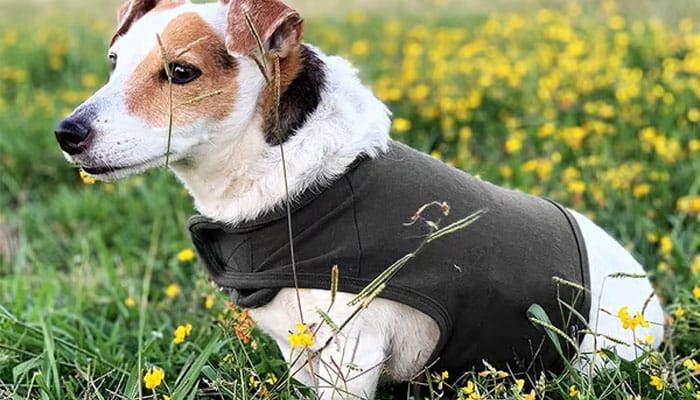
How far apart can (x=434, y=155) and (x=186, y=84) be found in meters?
2.66

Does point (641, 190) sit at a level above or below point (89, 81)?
above

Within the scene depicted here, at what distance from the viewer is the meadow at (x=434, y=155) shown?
116 inches

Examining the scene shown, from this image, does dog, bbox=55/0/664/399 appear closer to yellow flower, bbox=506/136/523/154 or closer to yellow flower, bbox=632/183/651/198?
yellow flower, bbox=632/183/651/198

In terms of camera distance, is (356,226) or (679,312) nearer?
(356,226)

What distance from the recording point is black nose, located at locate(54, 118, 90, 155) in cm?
247

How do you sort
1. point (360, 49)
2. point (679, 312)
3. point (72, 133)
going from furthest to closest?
1. point (360, 49)
2. point (679, 312)
3. point (72, 133)

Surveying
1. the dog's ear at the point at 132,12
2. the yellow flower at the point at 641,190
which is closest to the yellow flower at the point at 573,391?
the dog's ear at the point at 132,12

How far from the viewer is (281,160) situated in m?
2.68

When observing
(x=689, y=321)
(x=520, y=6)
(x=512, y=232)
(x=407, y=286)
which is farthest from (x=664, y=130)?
(x=520, y=6)

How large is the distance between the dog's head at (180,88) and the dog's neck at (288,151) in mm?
35

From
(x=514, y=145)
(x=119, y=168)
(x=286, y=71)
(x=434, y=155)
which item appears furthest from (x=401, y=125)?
(x=119, y=168)

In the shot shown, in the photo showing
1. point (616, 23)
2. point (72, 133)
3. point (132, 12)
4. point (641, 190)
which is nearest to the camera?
point (72, 133)

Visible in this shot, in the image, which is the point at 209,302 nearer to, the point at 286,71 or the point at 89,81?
the point at 286,71

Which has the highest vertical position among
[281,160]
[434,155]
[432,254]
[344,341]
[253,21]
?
[253,21]
